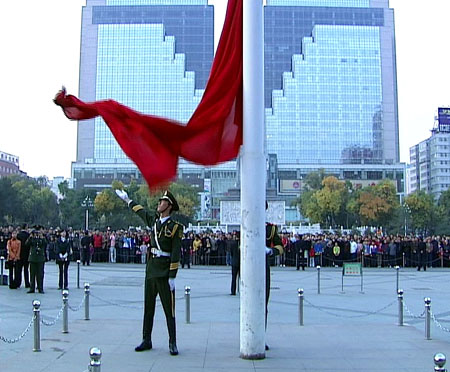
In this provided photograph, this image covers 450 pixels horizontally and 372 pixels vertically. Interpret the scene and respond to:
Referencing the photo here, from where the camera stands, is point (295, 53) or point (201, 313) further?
point (295, 53)

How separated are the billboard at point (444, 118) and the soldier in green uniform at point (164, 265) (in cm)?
7835

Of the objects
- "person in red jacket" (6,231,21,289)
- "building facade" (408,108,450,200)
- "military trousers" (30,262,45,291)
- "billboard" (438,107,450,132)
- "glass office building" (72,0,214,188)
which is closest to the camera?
"military trousers" (30,262,45,291)

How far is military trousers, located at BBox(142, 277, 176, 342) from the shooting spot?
28.3ft

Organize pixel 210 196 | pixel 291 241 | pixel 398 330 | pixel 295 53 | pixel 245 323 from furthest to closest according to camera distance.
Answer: pixel 295 53
pixel 210 196
pixel 291 241
pixel 398 330
pixel 245 323

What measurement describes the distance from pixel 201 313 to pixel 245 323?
5517mm

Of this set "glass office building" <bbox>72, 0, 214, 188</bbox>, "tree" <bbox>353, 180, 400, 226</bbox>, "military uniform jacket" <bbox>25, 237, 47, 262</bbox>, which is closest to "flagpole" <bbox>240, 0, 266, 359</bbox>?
"military uniform jacket" <bbox>25, 237, 47, 262</bbox>

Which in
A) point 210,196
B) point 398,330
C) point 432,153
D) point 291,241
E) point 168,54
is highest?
point 168,54

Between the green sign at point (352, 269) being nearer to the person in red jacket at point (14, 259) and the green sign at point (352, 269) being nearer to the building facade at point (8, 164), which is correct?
the person in red jacket at point (14, 259)

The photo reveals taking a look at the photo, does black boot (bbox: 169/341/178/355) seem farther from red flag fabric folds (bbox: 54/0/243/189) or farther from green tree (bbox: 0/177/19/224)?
green tree (bbox: 0/177/19/224)

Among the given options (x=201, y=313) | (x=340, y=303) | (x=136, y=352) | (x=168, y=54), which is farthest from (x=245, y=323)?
(x=168, y=54)

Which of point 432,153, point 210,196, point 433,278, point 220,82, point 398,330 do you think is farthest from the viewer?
point 432,153

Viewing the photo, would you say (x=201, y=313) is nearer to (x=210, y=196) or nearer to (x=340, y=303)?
(x=340, y=303)

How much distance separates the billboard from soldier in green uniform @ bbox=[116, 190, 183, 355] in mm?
78349

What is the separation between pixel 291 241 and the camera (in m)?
33.3
